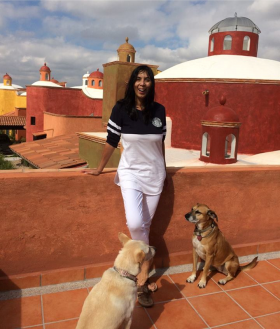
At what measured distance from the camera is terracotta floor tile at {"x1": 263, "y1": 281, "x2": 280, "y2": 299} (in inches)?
138

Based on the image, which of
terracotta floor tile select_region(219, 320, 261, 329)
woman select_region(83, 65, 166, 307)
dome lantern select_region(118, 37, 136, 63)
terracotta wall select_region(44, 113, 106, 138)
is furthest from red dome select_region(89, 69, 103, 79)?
terracotta floor tile select_region(219, 320, 261, 329)

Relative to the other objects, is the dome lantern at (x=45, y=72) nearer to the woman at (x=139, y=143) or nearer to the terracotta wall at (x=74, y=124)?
the terracotta wall at (x=74, y=124)

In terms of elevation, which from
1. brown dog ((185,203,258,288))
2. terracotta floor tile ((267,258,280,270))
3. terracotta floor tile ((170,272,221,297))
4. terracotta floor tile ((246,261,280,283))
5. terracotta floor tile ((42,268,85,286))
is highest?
brown dog ((185,203,258,288))

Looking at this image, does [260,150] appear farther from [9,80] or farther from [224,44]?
[9,80]

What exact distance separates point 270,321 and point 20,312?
2.40 meters

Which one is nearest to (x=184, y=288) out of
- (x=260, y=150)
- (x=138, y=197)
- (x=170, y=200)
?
(x=170, y=200)

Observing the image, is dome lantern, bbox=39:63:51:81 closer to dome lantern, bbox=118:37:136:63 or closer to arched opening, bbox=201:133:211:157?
dome lantern, bbox=118:37:136:63

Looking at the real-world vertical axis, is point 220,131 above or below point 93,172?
above

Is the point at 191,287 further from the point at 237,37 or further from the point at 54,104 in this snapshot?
the point at 54,104

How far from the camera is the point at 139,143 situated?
304cm

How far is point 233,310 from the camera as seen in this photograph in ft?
10.4

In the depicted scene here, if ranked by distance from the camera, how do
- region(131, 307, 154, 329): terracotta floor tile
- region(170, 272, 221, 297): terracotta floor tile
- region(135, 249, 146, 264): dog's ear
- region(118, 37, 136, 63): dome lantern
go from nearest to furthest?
region(135, 249, 146, 264): dog's ear
region(131, 307, 154, 329): terracotta floor tile
region(170, 272, 221, 297): terracotta floor tile
region(118, 37, 136, 63): dome lantern

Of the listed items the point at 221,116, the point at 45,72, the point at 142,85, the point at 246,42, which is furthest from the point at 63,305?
the point at 45,72

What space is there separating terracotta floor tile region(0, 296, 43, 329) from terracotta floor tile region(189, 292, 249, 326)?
1557 mm
